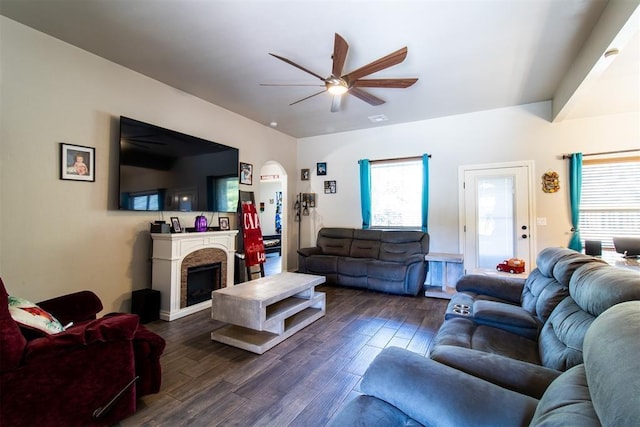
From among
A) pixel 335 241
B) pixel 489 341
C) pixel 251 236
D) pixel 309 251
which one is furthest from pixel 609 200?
pixel 251 236

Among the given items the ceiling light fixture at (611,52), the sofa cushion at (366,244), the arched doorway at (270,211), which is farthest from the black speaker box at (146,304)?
the ceiling light fixture at (611,52)

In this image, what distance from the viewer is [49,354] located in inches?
54.6

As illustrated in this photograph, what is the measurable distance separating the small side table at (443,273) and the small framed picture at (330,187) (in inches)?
89.5

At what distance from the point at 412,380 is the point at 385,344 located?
1802 mm

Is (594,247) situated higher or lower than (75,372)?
higher

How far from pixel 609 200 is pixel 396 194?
2.98 metres

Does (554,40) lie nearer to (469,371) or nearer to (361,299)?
(469,371)

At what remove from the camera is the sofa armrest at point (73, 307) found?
6.67 ft

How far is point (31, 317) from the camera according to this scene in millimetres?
1573

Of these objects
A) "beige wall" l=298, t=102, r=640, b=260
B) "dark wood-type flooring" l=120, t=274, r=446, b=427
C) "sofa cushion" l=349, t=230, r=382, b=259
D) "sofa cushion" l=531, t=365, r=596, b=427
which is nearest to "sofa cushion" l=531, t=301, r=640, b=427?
"sofa cushion" l=531, t=365, r=596, b=427

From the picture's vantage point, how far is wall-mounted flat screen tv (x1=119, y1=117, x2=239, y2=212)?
10.5ft

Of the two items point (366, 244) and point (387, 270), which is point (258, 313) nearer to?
point (387, 270)

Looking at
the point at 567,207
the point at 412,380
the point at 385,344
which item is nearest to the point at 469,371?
the point at 412,380

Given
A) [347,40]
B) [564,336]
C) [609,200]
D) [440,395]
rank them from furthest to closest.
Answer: [609,200] < [347,40] < [564,336] < [440,395]
